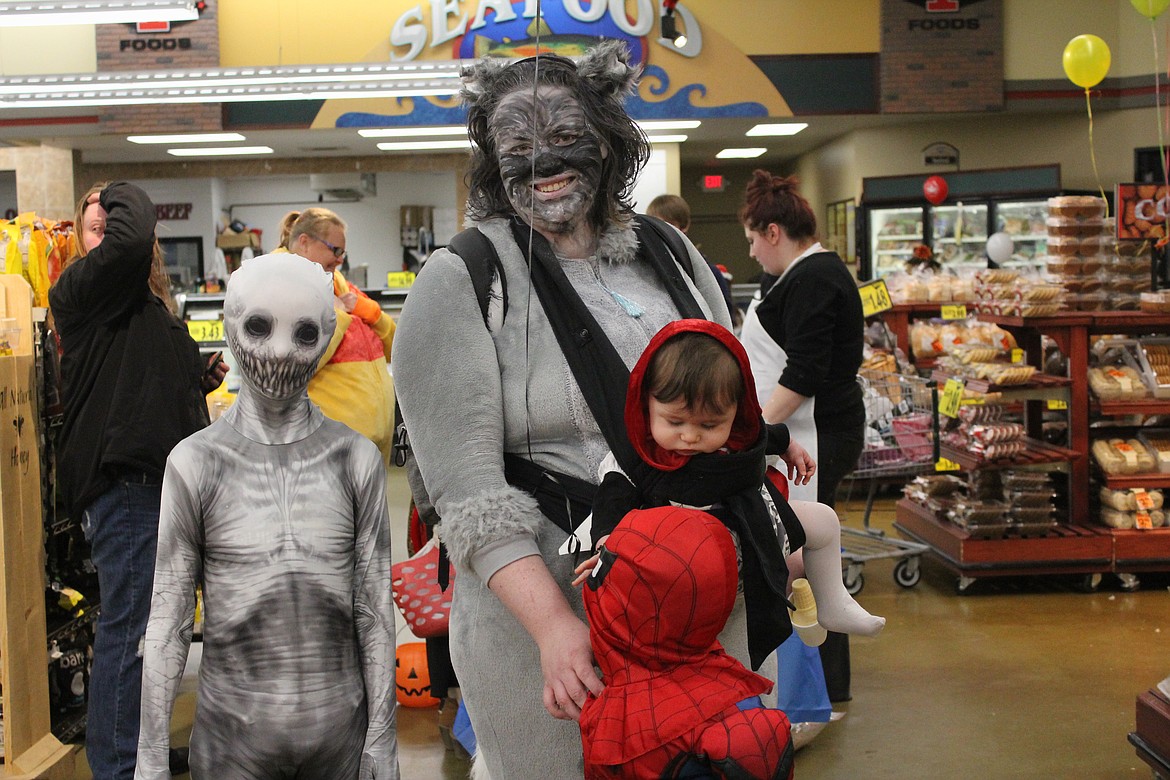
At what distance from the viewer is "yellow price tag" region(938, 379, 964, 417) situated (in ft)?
16.3

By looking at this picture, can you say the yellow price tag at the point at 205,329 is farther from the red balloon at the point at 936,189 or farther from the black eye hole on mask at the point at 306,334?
the red balloon at the point at 936,189

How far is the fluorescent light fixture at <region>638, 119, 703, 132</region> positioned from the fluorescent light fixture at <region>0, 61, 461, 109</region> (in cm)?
363

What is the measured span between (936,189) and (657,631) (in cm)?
1112

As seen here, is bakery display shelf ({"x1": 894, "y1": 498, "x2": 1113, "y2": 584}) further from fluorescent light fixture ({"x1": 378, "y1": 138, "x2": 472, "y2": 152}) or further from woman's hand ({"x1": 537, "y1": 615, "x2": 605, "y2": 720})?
fluorescent light fixture ({"x1": 378, "y1": 138, "x2": 472, "y2": 152})

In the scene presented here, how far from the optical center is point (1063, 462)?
519 cm

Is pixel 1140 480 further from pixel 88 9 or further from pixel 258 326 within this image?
pixel 88 9

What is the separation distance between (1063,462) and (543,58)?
4.41 metres

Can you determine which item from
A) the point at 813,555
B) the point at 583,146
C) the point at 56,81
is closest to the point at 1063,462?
the point at 813,555

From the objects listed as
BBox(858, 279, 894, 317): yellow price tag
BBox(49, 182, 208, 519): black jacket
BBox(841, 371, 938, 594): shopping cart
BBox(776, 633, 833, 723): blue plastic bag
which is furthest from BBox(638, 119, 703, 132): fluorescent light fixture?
BBox(49, 182, 208, 519): black jacket

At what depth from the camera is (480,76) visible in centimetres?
155

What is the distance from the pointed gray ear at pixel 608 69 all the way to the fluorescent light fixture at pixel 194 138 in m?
10.7

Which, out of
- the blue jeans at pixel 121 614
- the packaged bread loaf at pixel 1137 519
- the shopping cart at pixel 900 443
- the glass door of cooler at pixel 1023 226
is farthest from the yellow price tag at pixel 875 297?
the glass door of cooler at pixel 1023 226

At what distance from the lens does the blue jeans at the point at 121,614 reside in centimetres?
277

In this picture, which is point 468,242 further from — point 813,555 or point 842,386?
point 842,386
